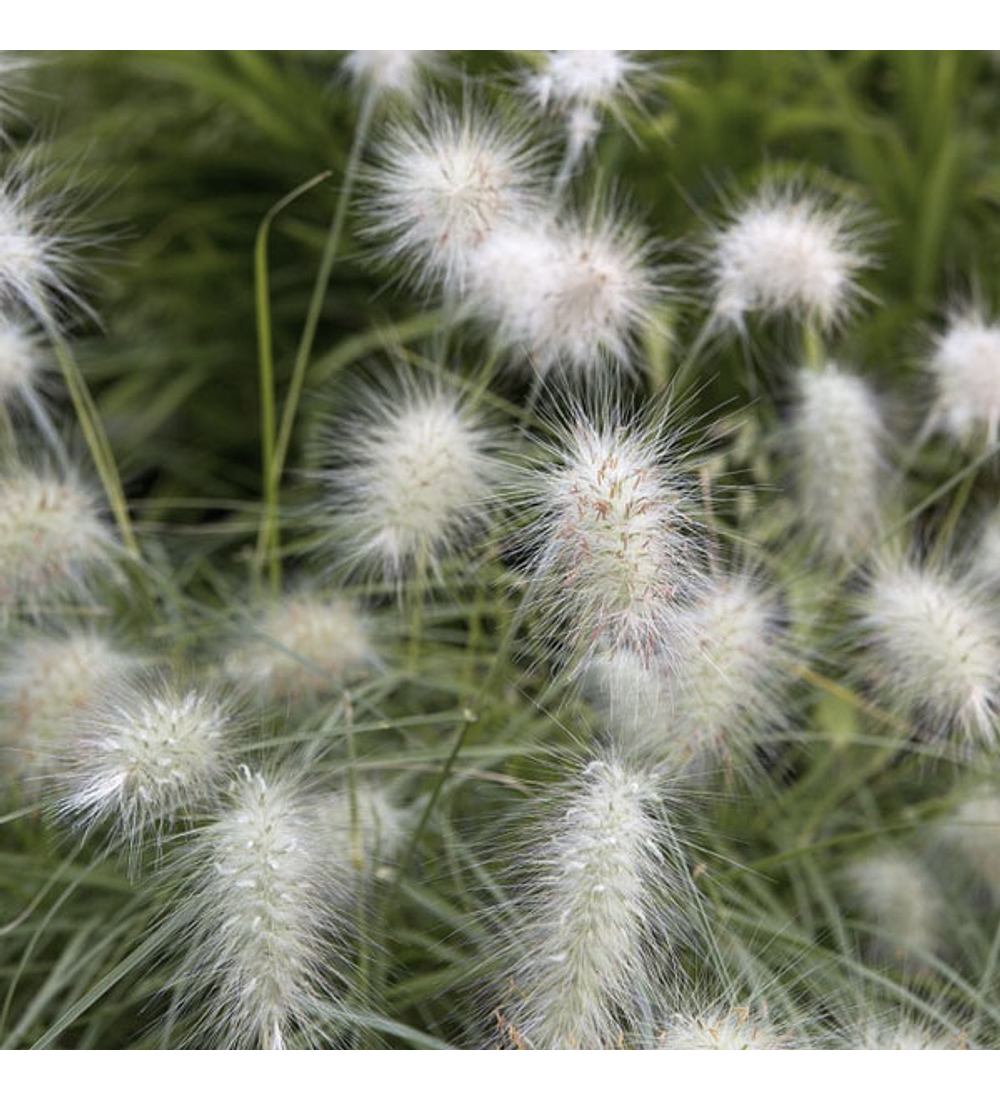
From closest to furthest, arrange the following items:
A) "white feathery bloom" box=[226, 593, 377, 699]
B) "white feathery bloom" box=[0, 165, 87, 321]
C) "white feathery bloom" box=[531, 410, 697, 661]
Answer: "white feathery bloom" box=[531, 410, 697, 661] < "white feathery bloom" box=[0, 165, 87, 321] < "white feathery bloom" box=[226, 593, 377, 699]

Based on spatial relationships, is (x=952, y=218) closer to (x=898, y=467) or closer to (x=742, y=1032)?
(x=898, y=467)

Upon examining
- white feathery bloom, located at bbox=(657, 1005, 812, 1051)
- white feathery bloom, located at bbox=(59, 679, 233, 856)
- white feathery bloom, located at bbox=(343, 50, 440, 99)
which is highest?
white feathery bloom, located at bbox=(343, 50, 440, 99)

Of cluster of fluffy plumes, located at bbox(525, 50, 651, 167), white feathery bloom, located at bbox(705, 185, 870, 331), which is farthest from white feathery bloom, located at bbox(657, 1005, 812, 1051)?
cluster of fluffy plumes, located at bbox(525, 50, 651, 167)

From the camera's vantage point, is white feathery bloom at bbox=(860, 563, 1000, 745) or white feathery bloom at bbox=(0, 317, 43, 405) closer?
white feathery bloom at bbox=(860, 563, 1000, 745)

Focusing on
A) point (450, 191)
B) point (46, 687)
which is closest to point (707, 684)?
point (450, 191)

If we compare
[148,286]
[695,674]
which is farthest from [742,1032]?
[148,286]

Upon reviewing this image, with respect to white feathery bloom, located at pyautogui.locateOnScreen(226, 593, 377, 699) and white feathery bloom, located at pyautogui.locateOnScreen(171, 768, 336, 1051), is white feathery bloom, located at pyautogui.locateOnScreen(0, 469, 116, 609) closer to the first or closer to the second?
white feathery bloom, located at pyautogui.locateOnScreen(226, 593, 377, 699)

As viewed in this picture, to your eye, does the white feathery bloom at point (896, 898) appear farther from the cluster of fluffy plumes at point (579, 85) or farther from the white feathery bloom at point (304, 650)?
the cluster of fluffy plumes at point (579, 85)

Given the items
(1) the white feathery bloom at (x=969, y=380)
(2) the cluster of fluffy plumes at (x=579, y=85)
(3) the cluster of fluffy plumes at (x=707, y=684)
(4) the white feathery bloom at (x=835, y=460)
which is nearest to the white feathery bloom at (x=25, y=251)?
(2) the cluster of fluffy plumes at (x=579, y=85)
